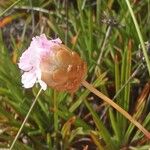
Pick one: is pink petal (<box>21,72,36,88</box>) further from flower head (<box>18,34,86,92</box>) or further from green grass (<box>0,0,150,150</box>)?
green grass (<box>0,0,150,150</box>)

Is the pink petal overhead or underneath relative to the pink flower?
underneath

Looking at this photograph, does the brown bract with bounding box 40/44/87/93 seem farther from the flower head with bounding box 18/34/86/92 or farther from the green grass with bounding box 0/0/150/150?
the green grass with bounding box 0/0/150/150

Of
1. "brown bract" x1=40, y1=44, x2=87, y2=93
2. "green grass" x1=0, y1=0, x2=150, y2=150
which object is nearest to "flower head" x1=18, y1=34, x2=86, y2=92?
"brown bract" x1=40, y1=44, x2=87, y2=93

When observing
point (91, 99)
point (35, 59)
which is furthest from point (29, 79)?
point (91, 99)

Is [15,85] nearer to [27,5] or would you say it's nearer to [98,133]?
[98,133]

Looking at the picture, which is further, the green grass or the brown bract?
the green grass

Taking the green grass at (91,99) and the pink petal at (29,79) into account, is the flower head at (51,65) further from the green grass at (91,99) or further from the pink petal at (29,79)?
the green grass at (91,99)

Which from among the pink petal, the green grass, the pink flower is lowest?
the green grass

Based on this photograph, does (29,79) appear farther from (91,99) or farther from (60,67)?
(91,99)

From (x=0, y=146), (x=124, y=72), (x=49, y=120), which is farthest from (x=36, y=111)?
(x=124, y=72)

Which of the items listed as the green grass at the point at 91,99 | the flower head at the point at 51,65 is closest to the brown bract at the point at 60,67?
the flower head at the point at 51,65
